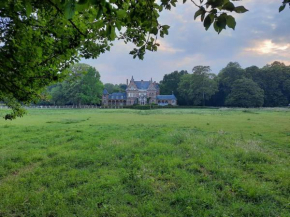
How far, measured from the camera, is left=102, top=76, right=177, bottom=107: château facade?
9181cm

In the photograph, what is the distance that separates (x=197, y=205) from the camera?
180 inches

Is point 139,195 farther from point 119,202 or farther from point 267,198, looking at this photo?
point 267,198

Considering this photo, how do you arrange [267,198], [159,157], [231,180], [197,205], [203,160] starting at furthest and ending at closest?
[159,157] < [203,160] < [231,180] < [267,198] < [197,205]

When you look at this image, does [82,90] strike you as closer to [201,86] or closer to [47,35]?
[201,86]

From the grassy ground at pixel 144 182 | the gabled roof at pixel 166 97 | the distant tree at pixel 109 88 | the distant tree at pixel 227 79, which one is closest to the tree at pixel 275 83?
the distant tree at pixel 227 79

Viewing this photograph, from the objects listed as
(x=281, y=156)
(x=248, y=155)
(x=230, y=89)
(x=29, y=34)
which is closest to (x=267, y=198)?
(x=248, y=155)

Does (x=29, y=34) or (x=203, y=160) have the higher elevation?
(x=29, y=34)

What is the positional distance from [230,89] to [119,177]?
3312 inches

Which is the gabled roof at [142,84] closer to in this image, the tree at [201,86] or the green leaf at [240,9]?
the tree at [201,86]

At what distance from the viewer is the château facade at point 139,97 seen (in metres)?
91.8

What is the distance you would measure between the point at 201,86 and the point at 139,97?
2883cm

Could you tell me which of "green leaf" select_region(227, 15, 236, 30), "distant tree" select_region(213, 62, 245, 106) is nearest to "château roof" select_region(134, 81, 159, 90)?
"distant tree" select_region(213, 62, 245, 106)

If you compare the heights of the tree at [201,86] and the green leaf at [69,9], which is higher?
the tree at [201,86]

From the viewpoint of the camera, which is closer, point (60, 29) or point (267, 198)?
point (60, 29)
